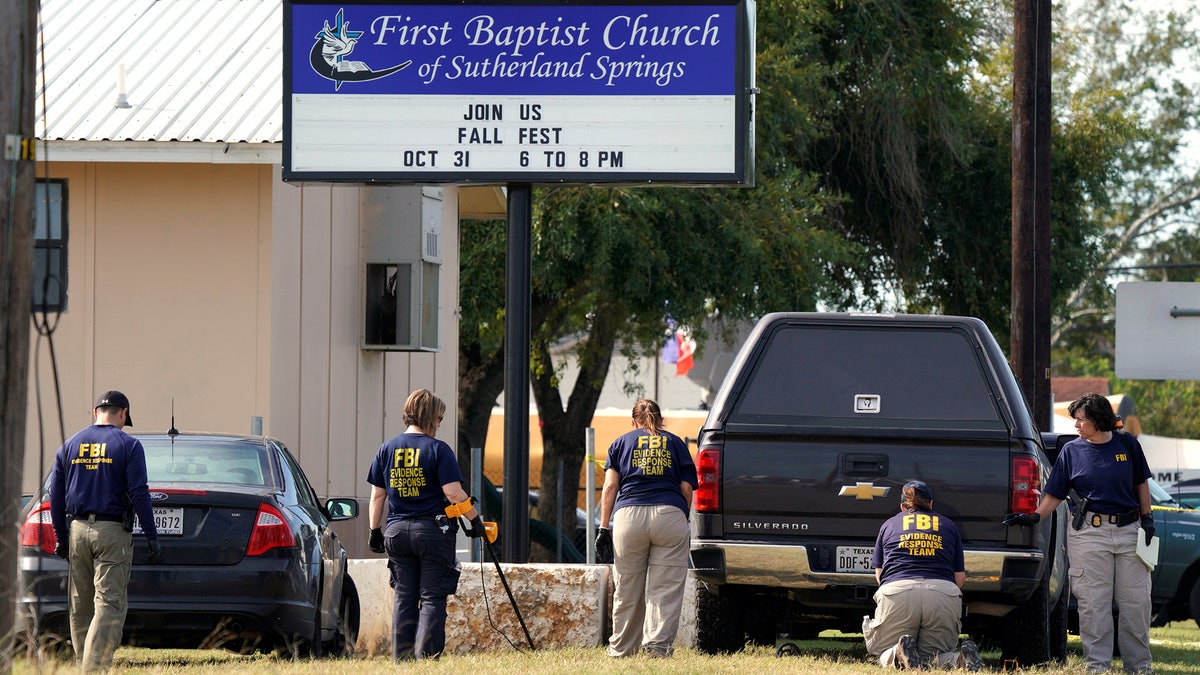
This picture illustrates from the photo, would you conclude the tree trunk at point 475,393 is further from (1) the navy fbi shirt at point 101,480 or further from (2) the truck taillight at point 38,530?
(1) the navy fbi shirt at point 101,480

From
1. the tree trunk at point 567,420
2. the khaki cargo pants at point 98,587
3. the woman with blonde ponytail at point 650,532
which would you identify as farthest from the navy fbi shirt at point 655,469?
the tree trunk at point 567,420

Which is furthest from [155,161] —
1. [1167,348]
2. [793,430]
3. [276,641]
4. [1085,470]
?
[1167,348]

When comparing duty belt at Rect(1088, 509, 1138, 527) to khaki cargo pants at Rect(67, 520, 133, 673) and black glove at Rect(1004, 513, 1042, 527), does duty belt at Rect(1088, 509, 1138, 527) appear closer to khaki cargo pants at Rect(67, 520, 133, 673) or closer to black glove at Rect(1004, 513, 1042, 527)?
black glove at Rect(1004, 513, 1042, 527)

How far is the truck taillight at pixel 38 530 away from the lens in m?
9.71

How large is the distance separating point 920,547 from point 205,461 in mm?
4281

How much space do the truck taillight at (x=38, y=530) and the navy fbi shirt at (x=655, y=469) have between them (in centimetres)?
323

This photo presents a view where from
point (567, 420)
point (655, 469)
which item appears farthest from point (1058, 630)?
point (567, 420)

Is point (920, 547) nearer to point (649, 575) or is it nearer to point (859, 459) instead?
point (859, 459)

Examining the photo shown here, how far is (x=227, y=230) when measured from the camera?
14586 millimetres

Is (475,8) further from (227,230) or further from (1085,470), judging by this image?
(1085,470)

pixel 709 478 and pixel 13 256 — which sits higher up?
pixel 13 256

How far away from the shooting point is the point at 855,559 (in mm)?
9742

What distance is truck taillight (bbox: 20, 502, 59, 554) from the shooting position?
9.71 m

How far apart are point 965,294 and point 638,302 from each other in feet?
22.5
